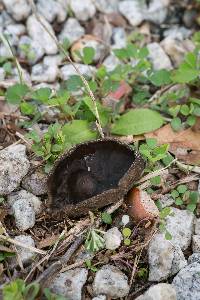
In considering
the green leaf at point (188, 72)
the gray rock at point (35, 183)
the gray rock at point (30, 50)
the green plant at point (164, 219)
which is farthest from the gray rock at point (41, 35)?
the green plant at point (164, 219)

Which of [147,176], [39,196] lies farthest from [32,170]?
[147,176]

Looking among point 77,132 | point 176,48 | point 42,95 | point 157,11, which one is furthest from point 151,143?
point 157,11

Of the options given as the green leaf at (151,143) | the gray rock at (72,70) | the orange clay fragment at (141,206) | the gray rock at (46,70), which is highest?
the gray rock at (46,70)

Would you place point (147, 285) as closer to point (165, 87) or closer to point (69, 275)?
point (69, 275)

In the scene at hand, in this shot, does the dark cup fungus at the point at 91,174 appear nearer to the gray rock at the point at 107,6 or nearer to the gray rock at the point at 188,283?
the gray rock at the point at 188,283

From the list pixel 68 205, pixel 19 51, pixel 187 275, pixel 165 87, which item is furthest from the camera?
pixel 19 51

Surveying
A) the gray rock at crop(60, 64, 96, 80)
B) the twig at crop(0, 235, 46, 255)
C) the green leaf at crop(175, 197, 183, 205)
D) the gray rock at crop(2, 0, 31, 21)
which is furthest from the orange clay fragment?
the gray rock at crop(2, 0, 31, 21)

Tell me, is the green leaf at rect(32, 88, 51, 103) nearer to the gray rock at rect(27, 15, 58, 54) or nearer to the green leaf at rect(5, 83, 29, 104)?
the green leaf at rect(5, 83, 29, 104)
